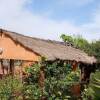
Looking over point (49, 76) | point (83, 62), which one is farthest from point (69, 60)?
point (49, 76)

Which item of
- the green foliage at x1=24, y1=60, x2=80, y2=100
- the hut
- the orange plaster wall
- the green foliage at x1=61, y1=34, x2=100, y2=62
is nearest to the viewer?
the green foliage at x1=24, y1=60, x2=80, y2=100

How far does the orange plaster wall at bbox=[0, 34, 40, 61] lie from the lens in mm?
17906

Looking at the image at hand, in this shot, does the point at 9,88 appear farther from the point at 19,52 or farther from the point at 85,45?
the point at 85,45

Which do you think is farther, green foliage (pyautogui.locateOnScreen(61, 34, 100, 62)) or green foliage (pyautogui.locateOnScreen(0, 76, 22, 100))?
green foliage (pyautogui.locateOnScreen(61, 34, 100, 62))

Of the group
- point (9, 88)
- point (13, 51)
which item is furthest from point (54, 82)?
point (13, 51)

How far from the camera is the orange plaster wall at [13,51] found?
17.9m

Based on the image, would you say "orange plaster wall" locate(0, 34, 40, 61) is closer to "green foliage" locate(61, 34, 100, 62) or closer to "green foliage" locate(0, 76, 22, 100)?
"green foliage" locate(0, 76, 22, 100)

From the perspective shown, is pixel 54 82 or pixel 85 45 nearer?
pixel 54 82

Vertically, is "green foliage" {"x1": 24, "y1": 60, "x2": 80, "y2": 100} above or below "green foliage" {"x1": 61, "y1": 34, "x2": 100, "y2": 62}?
below

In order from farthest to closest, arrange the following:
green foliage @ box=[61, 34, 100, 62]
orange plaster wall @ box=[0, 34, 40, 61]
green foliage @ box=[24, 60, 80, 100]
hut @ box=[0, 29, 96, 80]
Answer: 1. green foliage @ box=[61, 34, 100, 62]
2. orange plaster wall @ box=[0, 34, 40, 61]
3. hut @ box=[0, 29, 96, 80]
4. green foliage @ box=[24, 60, 80, 100]

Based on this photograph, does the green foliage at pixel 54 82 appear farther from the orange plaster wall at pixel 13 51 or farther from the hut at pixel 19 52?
the orange plaster wall at pixel 13 51

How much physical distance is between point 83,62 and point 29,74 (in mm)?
7267

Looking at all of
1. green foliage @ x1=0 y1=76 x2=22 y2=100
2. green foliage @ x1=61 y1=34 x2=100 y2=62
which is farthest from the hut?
green foliage @ x1=61 y1=34 x2=100 y2=62

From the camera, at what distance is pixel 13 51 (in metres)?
19.4
